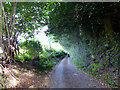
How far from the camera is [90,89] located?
4.05m

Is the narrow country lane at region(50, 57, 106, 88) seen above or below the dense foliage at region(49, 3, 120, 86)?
below

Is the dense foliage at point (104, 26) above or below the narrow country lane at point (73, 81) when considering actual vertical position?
above

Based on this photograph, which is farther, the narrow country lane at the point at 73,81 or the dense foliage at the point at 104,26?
the narrow country lane at the point at 73,81

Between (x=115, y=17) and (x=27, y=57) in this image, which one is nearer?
(x=115, y=17)

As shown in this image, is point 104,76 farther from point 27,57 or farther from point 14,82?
point 27,57

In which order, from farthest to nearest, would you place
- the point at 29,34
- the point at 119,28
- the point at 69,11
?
1. the point at 29,34
2. the point at 69,11
3. the point at 119,28

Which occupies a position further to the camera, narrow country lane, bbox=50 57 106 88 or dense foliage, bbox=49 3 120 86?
narrow country lane, bbox=50 57 106 88

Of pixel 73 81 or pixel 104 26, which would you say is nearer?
pixel 104 26

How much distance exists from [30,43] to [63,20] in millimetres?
3580

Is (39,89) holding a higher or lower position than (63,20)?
lower

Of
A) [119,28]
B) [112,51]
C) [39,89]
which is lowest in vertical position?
[39,89]

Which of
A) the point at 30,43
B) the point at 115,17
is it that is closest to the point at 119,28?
the point at 115,17

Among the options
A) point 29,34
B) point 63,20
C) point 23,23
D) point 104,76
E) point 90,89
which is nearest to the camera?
point 90,89

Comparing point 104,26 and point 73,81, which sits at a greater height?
point 104,26
